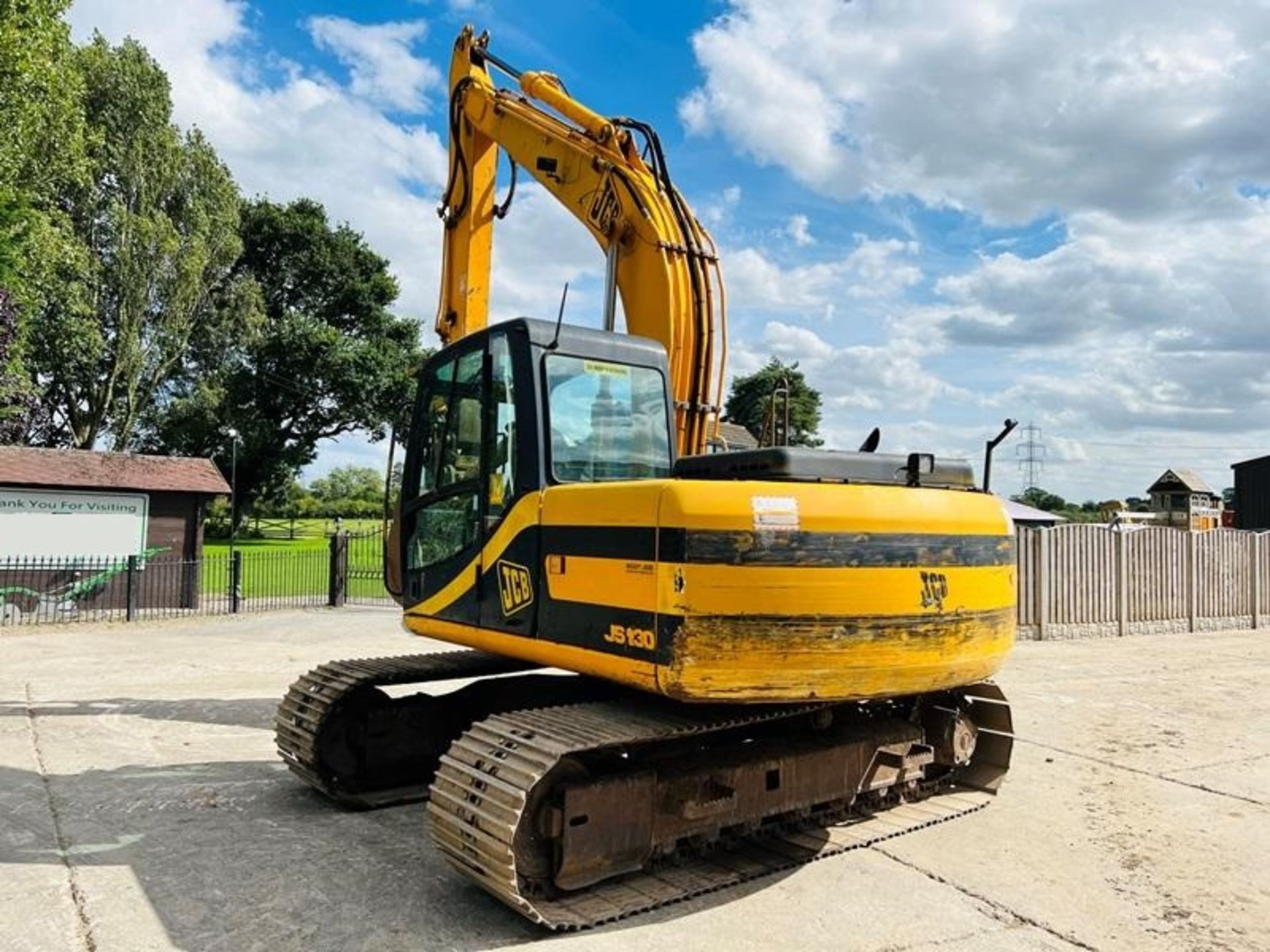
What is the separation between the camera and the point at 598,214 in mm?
7195

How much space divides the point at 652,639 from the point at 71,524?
58.4ft

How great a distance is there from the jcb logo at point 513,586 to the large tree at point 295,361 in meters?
30.2

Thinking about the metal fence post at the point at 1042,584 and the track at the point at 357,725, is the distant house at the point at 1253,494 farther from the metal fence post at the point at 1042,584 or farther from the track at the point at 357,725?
the track at the point at 357,725

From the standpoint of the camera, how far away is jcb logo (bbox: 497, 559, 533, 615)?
4762 mm

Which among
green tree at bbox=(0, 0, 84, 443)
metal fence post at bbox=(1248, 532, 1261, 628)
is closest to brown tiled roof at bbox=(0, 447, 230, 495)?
green tree at bbox=(0, 0, 84, 443)

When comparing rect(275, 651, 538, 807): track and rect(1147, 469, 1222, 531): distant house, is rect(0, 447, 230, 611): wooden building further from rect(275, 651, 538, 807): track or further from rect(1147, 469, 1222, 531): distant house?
rect(1147, 469, 1222, 531): distant house

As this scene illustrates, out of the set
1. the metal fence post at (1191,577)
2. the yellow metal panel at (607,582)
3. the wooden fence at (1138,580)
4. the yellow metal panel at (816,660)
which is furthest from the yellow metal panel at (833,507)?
the metal fence post at (1191,577)

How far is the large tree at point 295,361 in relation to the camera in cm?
3566

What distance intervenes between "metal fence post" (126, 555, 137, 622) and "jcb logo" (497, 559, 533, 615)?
14083 millimetres

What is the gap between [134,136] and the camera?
29688mm

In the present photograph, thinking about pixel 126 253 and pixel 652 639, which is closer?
pixel 652 639

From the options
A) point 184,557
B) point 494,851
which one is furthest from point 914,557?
point 184,557

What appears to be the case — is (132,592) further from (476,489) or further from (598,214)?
(476,489)

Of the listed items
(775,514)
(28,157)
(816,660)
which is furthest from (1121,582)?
(28,157)
